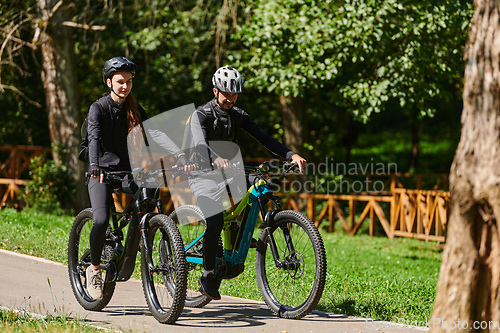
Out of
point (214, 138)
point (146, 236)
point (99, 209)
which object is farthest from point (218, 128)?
point (99, 209)

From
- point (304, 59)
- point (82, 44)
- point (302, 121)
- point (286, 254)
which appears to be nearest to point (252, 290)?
point (286, 254)

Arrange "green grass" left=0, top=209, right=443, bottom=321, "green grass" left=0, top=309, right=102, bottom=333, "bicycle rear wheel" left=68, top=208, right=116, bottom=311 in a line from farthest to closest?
"green grass" left=0, top=209, right=443, bottom=321, "bicycle rear wheel" left=68, top=208, right=116, bottom=311, "green grass" left=0, top=309, right=102, bottom=333

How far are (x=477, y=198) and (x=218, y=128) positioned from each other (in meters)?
2.36

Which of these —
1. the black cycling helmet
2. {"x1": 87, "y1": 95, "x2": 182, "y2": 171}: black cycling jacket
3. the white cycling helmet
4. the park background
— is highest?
the park background

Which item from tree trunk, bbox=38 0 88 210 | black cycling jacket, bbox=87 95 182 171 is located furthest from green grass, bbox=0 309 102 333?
tree trunk, bbox=38 0 88 210

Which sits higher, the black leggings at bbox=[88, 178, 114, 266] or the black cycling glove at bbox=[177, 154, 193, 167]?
the black cycling glove at bbox=[177, 154, 193, 167]

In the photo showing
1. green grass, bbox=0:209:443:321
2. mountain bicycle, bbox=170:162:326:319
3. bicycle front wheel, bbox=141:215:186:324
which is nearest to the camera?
bicycle front wheel, bbox=141:215:186:324

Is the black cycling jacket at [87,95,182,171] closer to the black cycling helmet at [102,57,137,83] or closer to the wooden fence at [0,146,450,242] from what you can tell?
the black cycling helmet at [102,57,137,83]

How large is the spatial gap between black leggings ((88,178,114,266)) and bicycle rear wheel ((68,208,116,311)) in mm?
241

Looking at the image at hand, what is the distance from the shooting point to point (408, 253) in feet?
39.6

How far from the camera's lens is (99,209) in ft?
16.0

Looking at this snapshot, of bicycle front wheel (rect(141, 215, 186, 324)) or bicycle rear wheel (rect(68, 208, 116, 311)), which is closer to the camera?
bicycle front wheel (rect(141, 215, 186, 324))

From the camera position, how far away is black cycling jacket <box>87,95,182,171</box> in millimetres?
4852

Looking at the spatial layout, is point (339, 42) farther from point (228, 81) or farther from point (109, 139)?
point (109, 139)
